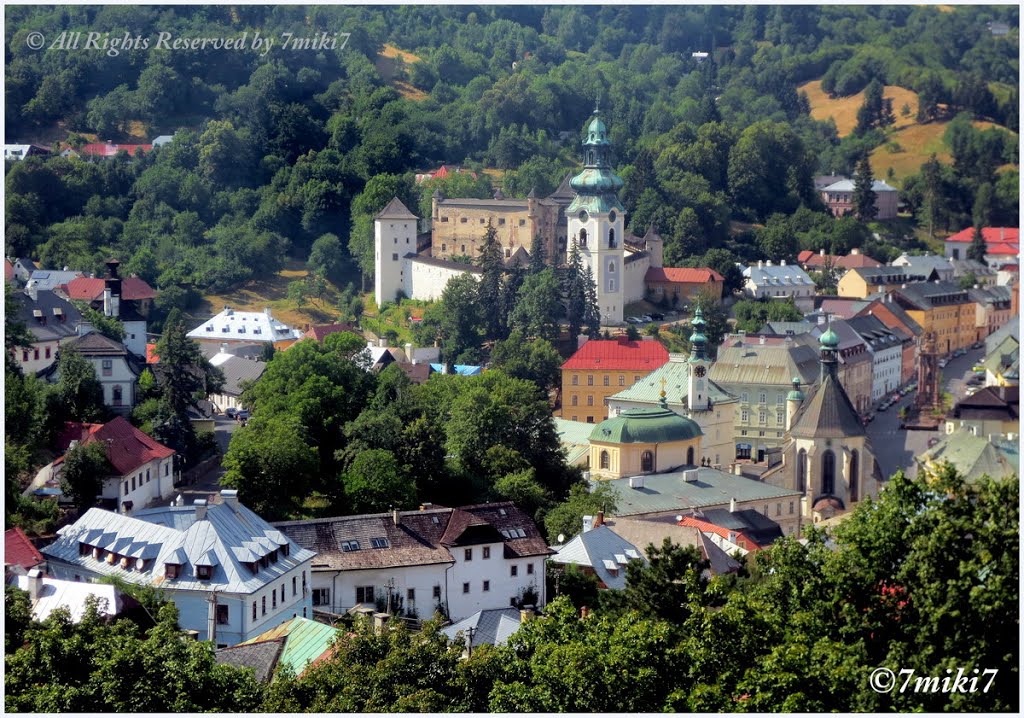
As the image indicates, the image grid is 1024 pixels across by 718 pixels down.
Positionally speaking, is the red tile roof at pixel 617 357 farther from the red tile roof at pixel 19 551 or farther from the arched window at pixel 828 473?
the red tile roof at pixel 19 551

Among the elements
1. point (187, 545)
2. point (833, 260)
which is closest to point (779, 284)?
point (833, 260)

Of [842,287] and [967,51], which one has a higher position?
[967,51]

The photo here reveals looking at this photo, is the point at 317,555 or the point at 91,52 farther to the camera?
the point at 91,52

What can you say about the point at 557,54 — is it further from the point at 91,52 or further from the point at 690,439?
the point at 690,439

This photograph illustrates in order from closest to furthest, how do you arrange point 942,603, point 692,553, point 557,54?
point 942,603 < point 692,553 < point 557,54

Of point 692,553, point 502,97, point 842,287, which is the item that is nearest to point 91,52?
point 502,97

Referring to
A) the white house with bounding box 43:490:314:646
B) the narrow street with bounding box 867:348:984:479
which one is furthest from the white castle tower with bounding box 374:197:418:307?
the white house with bounding box 43:490:314:646
